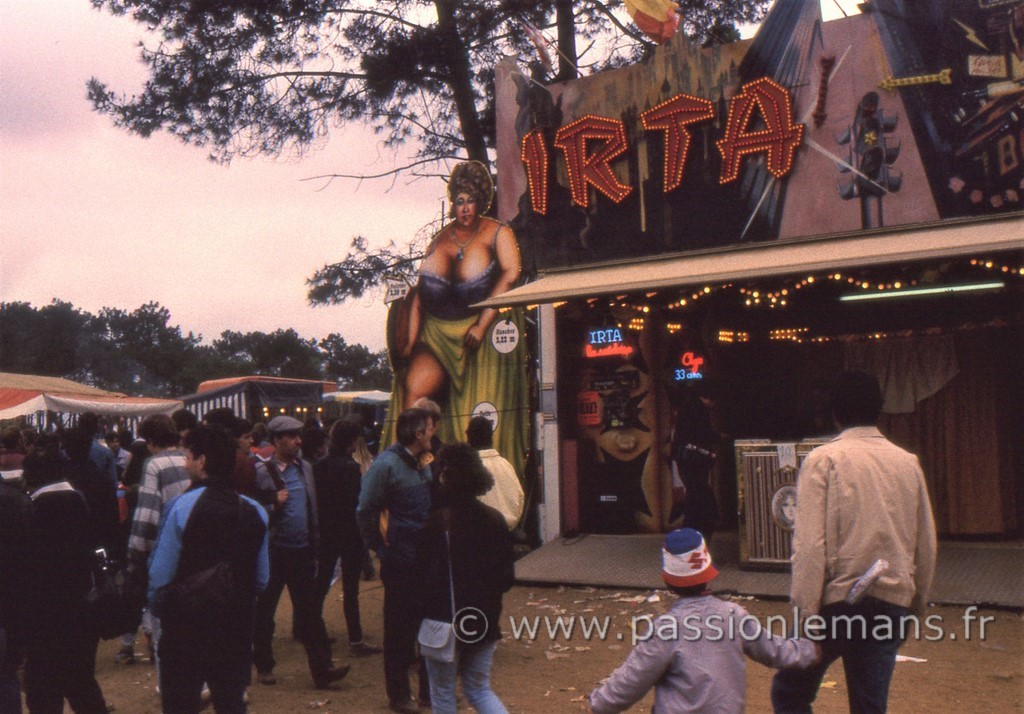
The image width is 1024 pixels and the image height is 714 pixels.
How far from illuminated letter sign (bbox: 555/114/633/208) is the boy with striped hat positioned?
9431 mm

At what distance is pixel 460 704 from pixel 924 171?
733cm

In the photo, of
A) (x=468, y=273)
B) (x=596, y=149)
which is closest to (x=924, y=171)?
(x=596, y=149)

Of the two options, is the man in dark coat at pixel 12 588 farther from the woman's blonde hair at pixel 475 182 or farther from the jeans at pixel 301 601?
the woman's blonde hair at pixel 475 182

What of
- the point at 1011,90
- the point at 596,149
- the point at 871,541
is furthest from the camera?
the point at 596,149

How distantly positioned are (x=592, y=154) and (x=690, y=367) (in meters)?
2.99

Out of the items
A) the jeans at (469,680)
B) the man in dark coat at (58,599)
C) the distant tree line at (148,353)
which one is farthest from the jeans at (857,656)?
the distant tree line at (148,353)

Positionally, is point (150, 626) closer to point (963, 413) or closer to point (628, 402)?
point (628, 402)

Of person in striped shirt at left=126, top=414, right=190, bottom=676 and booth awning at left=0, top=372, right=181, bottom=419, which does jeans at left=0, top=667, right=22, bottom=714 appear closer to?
person in striped shirt at left=126, top=414, right=190, bottom=676

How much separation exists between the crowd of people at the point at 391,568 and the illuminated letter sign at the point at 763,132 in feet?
18.1

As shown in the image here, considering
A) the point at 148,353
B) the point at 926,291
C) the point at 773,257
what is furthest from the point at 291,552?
the point at 148,353

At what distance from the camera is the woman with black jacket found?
5.34 m

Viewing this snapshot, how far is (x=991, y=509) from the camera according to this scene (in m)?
11.9

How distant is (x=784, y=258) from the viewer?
10.6 metres

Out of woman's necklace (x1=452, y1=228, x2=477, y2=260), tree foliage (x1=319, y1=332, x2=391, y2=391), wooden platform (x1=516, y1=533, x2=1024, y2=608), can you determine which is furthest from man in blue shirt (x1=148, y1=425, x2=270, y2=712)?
tree foliage (x1=319, y1=332, x2=391, y2=391)
